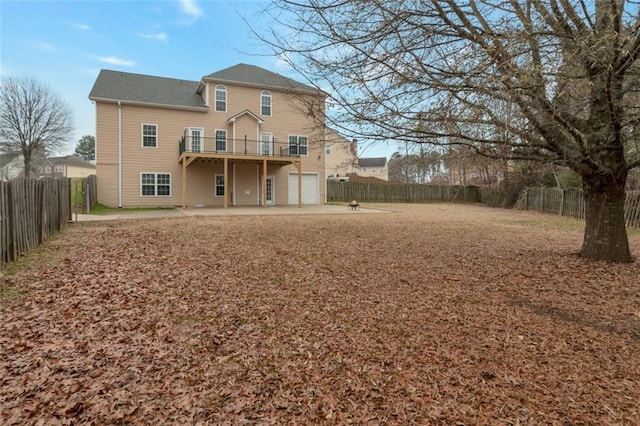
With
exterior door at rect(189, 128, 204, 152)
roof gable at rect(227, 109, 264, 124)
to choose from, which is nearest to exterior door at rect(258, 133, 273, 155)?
roof gable at rect(227, 109, 264, 124)

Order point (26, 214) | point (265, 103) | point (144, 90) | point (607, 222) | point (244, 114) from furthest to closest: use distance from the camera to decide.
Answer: point (265, 103) → point (244, 114) → point (144, 90) → point (26, 214) → point (607, 222)

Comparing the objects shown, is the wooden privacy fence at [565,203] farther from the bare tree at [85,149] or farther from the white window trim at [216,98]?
the bare tree at [85,149]

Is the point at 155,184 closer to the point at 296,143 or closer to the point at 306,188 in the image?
the point at 296,143

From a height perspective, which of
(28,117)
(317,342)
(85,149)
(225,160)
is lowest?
(317,342)

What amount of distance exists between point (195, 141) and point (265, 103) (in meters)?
4.77

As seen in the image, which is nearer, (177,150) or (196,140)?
(177,150)

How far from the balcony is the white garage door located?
6.19ft

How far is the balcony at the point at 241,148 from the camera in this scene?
18.5 meters

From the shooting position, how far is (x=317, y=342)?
120 inches

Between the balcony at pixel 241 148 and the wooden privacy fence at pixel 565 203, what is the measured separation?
14103 mm

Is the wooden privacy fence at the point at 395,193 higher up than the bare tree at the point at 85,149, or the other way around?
the bare tree at the point at 85,149

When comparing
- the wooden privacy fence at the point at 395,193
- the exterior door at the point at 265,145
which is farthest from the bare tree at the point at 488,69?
the wooden privacy fence at the point at 395,193

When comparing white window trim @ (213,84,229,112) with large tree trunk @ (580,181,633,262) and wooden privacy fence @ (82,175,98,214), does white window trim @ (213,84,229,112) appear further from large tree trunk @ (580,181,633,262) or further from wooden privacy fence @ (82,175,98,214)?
large tree trunk @ (580,181,633,262)

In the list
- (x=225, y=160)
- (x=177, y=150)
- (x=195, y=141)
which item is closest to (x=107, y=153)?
(x=177, y=150)
